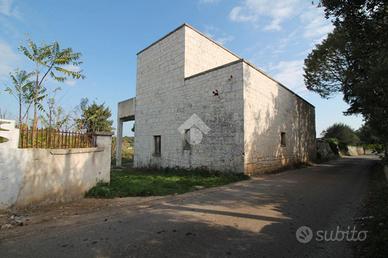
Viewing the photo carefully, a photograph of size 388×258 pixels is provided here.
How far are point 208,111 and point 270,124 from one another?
3.99 meters

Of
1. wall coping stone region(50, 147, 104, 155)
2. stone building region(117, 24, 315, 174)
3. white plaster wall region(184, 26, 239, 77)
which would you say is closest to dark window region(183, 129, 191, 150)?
stone building region(117, 24, 315, 174)

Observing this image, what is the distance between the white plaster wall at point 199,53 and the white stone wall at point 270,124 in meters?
3.82

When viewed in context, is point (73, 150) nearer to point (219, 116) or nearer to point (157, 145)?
point (219, 116)

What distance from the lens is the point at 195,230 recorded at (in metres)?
4.10

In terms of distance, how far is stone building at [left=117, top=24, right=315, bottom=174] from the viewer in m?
11.5

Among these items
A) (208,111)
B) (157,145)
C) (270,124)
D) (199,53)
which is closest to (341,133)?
(270,124)

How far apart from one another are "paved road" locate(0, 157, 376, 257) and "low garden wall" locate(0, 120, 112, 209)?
4.60 ft

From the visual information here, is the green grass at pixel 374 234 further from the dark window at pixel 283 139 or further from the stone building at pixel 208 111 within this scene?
the dark window at pixel 283 139

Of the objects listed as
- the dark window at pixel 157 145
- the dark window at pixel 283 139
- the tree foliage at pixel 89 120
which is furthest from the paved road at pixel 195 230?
the dark window at pixel 157 145

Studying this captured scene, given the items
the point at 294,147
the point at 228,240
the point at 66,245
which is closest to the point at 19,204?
the point at 66,245

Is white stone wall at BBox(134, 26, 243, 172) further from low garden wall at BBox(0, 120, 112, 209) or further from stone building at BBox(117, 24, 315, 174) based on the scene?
low garden wall at BBox(0, 120, 112, 209)

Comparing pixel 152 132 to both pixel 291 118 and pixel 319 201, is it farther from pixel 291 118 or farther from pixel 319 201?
pixel 319 201

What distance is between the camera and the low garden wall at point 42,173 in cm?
523

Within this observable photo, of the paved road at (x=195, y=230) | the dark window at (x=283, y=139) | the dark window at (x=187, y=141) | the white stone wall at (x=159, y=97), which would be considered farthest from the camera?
the dark window at (x=283, y=139)
